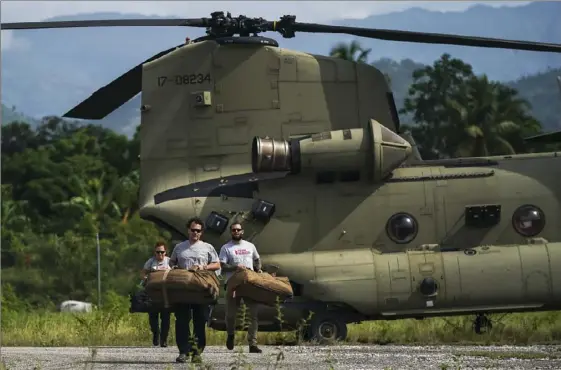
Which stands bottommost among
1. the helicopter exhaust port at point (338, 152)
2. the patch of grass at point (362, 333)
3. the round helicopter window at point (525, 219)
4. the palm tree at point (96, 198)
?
the patch of grass at point (362, 333)

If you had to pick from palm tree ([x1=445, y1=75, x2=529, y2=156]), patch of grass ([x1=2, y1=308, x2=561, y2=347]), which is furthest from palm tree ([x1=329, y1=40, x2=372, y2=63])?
patch of grass ([x1=2, y1=308, x2=561, y2=347])

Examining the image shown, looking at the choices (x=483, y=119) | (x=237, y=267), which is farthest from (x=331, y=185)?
(x=483, y=119)

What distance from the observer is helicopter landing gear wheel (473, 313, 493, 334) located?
717 inches

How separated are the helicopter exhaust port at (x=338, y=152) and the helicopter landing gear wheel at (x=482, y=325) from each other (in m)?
2.72

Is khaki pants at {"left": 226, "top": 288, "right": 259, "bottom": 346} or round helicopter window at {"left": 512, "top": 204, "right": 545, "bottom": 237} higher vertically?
round helicopter window at {"left": 512, "top": 204, "right": 545, "bottom": 237}

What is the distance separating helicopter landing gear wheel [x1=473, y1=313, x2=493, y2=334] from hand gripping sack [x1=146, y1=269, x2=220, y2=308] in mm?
6104

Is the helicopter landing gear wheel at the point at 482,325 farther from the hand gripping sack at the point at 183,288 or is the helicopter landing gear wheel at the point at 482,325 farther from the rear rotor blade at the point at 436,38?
the hand gripping sack at the point at 183,288

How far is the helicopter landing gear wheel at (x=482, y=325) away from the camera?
18.2 meters

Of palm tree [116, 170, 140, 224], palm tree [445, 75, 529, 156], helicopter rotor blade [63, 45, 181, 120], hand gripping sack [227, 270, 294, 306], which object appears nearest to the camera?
hand gripping sack [227, 270, 294, 306]

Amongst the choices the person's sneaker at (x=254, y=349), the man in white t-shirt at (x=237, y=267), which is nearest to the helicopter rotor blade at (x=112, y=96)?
the man in white t-shirt at (x=237, y=267)

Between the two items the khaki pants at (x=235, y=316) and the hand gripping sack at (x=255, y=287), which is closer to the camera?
the hand gripping sack at (x=255, y=287)

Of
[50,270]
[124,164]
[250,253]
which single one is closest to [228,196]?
[250,253]

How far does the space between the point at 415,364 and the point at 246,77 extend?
6471mm

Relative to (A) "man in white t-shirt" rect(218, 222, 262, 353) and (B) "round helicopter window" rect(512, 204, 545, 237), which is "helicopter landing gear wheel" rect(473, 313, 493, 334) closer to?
(B) "round helicopter window" rect(512, 204, 545, 237)
